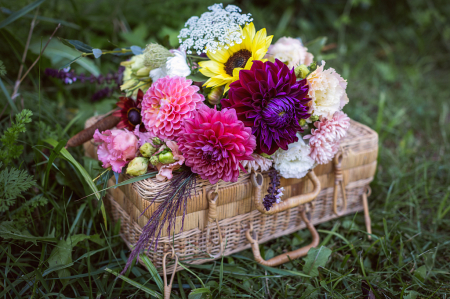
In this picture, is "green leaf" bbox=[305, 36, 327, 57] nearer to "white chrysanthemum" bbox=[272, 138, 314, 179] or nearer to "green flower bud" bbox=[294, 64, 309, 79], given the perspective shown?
"green flower bud" bbox=[294, 64, 309, 79]

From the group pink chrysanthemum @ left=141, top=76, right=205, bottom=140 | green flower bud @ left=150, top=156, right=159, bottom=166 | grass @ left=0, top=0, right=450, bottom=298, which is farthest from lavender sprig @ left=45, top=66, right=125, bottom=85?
green flower bud @ left=150, top=156, right=159, bottom=166

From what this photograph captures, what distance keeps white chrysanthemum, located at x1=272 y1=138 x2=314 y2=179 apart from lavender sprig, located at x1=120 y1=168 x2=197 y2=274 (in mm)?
292

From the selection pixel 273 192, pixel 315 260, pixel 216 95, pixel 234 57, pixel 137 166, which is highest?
pixel 234 57

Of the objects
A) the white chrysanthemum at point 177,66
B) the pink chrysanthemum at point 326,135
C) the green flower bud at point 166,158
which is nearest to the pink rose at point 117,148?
the green flower bud at point 166,158

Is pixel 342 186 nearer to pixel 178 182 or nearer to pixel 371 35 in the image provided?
pixel 178 182

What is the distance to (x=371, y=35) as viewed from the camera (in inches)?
121

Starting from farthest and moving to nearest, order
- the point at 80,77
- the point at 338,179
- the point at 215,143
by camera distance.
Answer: the point at 80,77 → the point at 338,179 → the point at 215,143

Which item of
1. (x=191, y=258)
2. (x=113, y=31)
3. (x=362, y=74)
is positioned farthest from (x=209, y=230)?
(x=362, y=74)

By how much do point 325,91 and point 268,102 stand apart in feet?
0.75

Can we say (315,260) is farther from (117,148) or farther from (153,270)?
(117,148)

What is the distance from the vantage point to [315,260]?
114cm

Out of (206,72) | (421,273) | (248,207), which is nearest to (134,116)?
(206,72)

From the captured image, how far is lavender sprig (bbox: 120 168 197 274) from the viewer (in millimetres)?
916

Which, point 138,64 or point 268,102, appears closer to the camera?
A: point 268,102
